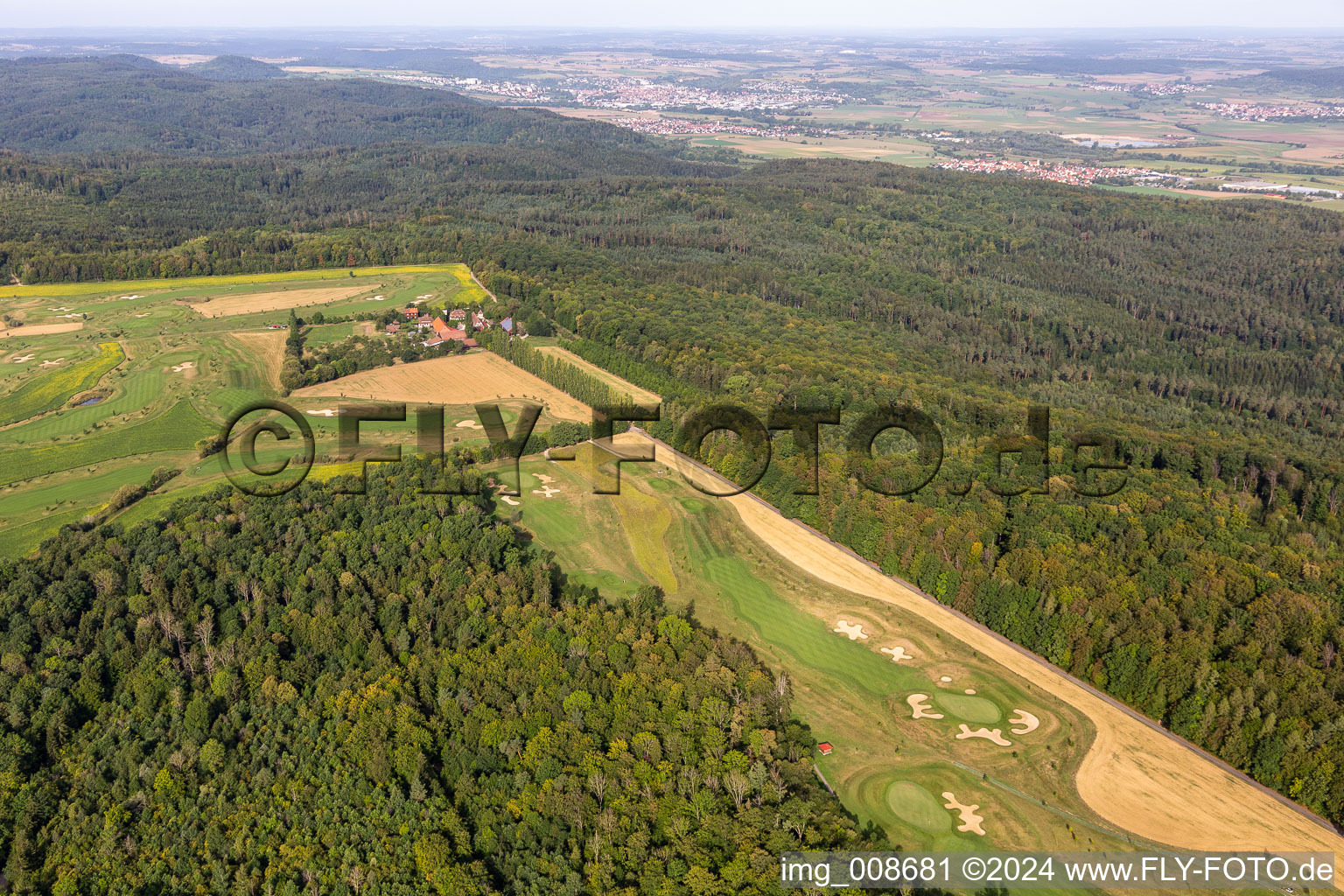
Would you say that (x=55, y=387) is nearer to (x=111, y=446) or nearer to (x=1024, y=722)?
(x=111, y=446)

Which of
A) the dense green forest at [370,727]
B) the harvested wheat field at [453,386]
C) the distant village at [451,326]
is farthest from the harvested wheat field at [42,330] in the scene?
the dense green forest at [370,727]

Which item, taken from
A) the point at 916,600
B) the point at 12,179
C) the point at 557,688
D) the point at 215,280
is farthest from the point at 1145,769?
the point at 12,179

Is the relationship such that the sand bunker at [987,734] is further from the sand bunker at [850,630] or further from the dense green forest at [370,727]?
the sand bunker at [850,630]

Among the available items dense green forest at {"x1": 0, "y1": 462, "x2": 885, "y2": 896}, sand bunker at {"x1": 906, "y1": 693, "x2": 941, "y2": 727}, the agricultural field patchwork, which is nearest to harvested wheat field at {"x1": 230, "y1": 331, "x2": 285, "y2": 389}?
the agricultural field patchwork

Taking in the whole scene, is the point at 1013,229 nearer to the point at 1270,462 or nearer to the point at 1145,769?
the point at 1270,462

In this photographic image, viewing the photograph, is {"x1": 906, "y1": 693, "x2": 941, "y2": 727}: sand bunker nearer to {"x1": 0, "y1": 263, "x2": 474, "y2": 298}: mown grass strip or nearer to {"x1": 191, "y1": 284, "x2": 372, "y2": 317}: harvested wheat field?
{"x1": 191, "y1": 284, "x2": 372, "y2": 317}: harvested wheat field

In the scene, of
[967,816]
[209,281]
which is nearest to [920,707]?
[967,816]
